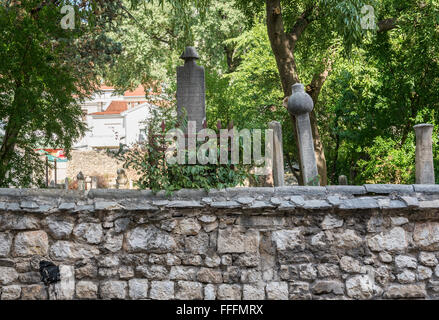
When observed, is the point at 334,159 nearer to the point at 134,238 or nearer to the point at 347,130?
the point at 347,130

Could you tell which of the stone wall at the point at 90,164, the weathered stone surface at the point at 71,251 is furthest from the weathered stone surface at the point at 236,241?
the stone wall at the point at 90,164

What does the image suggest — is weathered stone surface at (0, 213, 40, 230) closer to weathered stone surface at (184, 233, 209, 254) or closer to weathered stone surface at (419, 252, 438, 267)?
weathered stone surface at (184, 233, 209, 254)

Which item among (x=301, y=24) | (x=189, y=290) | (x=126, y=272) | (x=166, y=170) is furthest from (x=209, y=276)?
(x=301, y=24)

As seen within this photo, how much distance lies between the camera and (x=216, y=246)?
4504 millimetres

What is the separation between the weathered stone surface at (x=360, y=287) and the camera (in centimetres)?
448

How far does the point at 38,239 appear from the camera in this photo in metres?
4.49

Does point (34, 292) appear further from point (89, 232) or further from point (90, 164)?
point (90, 164)

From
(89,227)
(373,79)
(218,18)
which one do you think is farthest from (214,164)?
(218,18)

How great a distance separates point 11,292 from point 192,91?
322 cm

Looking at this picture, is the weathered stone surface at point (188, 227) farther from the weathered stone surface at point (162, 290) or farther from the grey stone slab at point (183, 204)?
the weathered stone surface at point (162, 290)

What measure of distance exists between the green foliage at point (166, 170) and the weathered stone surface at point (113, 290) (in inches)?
39.2

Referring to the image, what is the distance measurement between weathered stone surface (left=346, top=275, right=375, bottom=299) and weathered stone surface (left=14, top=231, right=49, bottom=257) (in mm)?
3065

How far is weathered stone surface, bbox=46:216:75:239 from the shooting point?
449 cm

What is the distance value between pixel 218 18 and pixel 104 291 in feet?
48.1
